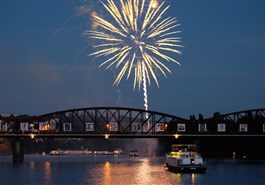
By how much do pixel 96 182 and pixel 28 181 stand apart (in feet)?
44.0

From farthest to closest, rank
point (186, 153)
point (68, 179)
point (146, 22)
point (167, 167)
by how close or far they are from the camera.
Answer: point (167, 167), point (186, 153), point (68, 179), point (146, 22)

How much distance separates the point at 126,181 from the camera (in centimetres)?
12975

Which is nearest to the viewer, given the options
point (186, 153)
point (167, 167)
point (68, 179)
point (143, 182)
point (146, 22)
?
point (146, 22)

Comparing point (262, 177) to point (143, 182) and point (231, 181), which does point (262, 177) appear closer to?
point (231, 181)

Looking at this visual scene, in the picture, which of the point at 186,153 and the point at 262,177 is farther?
the point at 186,153

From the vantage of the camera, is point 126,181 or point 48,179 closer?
point 126,181

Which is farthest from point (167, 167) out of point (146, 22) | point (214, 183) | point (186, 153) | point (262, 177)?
point (146, 22)

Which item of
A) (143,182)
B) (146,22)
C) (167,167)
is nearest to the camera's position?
(146,22)

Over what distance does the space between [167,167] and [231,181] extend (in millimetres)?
36706

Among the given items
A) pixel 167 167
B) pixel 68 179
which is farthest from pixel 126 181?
pixel 167 167

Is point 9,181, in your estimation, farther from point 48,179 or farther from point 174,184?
point 174,184

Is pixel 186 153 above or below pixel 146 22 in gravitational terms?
below

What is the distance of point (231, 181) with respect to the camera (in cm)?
13200

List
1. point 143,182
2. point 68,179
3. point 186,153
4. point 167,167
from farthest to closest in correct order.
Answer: point 167,167 < point 186,153 < point 68,179 < point 143,182
